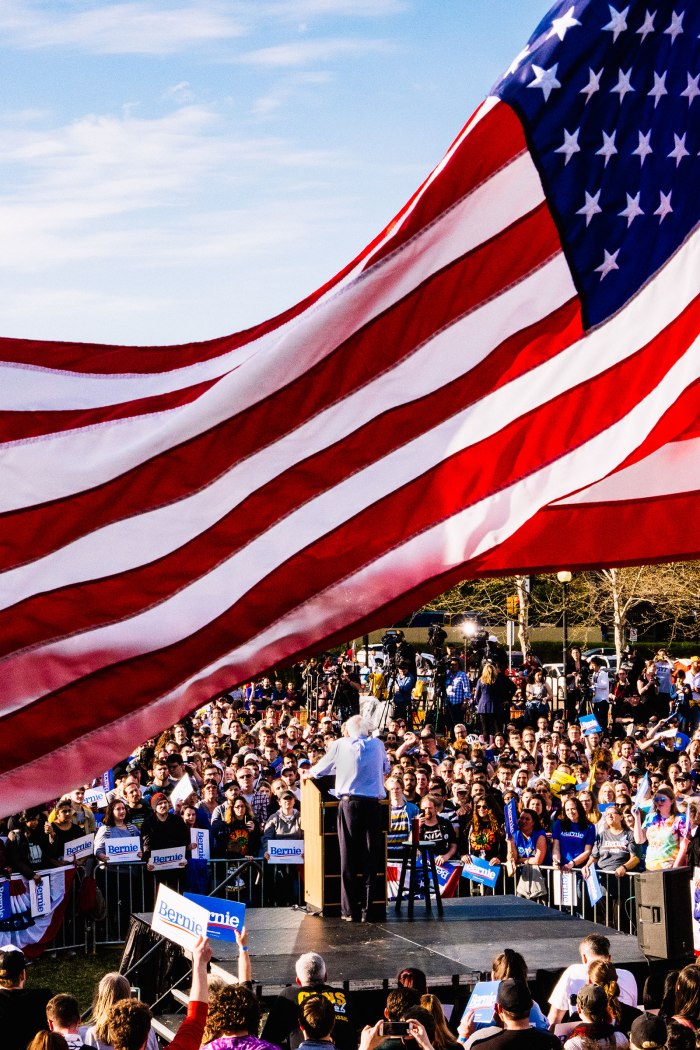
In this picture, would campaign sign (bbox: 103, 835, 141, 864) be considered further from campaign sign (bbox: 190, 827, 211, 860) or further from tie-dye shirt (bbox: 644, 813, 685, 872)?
tie-dye shirt (bbox: 644, 813, 685, 872)

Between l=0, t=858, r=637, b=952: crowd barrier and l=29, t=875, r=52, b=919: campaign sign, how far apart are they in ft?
1.28

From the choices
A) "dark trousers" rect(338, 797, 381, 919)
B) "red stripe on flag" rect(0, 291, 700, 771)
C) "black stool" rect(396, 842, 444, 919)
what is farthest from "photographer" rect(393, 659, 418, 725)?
"red stripe on flag" rect(0, 291, 700, 771)

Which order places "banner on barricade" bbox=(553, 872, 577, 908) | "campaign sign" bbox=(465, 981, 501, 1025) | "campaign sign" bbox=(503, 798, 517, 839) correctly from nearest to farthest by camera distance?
"campaign sign" bbox=(465, 981, 501, 1025), "banner on barricade" bbox=(553, 872, 577, 908), "campaign sign" bbox=(503, 798, 517, 839)

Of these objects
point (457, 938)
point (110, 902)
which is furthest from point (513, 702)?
point (457, 938)

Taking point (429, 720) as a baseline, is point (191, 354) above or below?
above

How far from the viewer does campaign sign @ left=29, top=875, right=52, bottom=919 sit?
15.9 metres

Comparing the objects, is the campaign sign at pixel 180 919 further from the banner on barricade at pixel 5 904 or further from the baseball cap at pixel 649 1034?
the banner on barricade at pixel 5 904

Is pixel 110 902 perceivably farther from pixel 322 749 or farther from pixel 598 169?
pixel 598 169

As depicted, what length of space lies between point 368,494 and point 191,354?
3.68 feet

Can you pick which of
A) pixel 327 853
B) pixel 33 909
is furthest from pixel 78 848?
pixel 327 853

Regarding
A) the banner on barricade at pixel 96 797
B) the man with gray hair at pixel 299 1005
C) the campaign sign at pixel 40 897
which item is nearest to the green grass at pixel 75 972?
the campaign sign at pixel 40 897

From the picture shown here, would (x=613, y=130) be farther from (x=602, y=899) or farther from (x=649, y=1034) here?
(x=602, y=899)

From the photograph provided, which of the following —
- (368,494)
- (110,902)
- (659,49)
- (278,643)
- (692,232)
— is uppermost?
(659,49)

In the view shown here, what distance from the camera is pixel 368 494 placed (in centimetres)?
624
